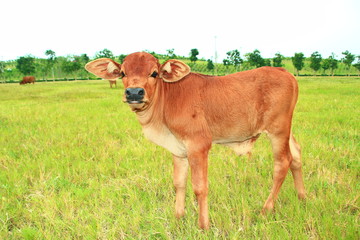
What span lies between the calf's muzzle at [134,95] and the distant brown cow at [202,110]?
125 mm

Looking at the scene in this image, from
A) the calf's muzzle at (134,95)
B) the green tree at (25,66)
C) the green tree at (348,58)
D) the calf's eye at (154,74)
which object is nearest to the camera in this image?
the calf's muzzle at (134,95)

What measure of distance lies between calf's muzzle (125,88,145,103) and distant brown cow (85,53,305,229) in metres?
0.12

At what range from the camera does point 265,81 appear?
3346mm

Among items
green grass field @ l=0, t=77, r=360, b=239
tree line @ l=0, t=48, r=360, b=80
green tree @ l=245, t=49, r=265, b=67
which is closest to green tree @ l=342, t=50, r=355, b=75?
tree line @ l=0, t=48, r=360, b=80

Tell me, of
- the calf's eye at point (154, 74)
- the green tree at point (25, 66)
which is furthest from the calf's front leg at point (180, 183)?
the green tree at point (25, 66)

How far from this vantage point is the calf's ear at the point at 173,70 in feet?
9.26

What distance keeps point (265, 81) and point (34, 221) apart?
3.37 m

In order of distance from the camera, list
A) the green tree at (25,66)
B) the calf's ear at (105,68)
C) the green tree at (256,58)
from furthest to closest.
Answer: the green tree at (25,66)
the green tree at (256,58)
the calf's ear at (105,68)

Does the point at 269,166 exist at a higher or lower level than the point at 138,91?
lower

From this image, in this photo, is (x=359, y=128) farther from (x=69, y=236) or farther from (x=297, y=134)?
(x=69, y=236)

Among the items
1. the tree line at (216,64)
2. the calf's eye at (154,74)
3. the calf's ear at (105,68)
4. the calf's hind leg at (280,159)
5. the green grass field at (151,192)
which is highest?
the tree line at (216,64)

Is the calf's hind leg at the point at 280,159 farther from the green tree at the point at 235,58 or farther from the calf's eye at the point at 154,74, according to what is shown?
the green tree at the point at 235,58

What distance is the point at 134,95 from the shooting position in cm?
248

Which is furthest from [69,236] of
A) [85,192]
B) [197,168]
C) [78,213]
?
[197,168]
